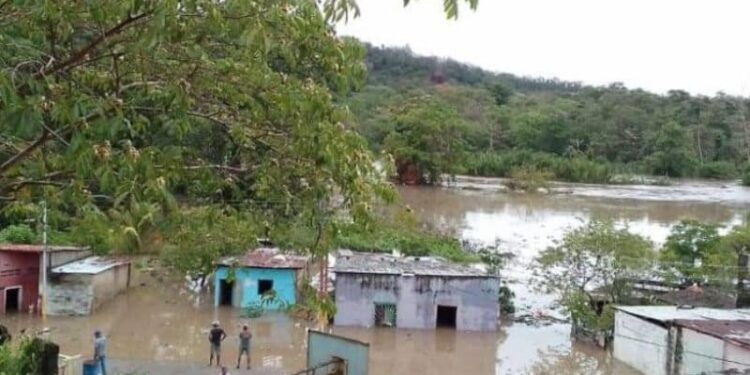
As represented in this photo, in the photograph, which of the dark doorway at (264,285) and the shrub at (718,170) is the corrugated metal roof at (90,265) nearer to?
the dark doorway at (264,285)

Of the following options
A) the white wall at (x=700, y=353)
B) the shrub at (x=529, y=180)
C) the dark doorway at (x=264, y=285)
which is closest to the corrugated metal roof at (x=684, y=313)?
the white wall at (x=700, y=353)

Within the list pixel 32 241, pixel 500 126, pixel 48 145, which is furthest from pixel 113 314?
pixel 500 126

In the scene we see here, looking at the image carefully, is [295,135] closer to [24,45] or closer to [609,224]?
[24,45]

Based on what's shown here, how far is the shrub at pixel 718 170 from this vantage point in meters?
58.5

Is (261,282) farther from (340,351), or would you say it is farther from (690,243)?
(690,243)

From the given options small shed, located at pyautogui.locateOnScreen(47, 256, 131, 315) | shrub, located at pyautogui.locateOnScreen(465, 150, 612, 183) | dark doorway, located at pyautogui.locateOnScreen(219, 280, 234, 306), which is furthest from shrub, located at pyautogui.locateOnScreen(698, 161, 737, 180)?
small shed, located at pyautogui.locateOnScreen(47, 256, 131, 315)

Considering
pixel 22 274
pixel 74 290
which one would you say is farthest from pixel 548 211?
pixel 22 274

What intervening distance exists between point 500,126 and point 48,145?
5764 centimetres

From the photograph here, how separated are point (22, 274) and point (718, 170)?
5252cm

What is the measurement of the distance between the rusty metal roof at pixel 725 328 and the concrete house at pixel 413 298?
477cm

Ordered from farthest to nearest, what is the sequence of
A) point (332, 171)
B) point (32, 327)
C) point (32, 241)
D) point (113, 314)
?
point (32, 241) < point (113, 314) < point (32, 327) < point (332, 171)

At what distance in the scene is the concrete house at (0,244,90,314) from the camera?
17.3 meters

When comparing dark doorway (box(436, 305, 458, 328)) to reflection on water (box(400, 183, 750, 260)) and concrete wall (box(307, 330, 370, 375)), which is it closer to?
reflection on water (box(400, 183, 750, 260))

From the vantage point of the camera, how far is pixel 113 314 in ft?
59.4
